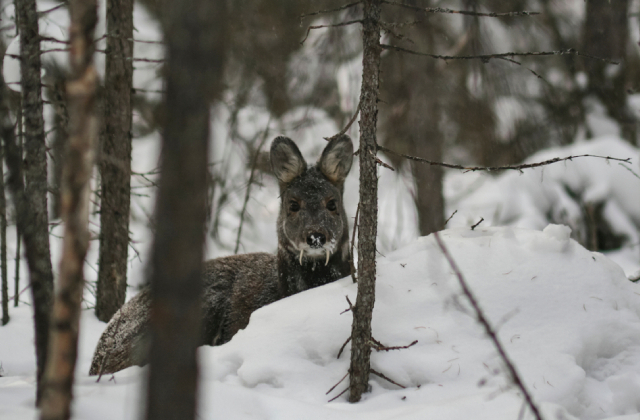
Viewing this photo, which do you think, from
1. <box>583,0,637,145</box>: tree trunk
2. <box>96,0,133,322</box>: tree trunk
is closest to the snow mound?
<box>96,0,133,322</box>: tree trunk

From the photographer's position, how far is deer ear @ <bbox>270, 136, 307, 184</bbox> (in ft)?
19.5

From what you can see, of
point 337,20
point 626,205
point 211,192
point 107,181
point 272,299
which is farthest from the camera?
point 211,192

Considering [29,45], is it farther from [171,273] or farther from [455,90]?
[455,90]

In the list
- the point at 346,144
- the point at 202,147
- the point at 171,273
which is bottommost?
the point at 171,273

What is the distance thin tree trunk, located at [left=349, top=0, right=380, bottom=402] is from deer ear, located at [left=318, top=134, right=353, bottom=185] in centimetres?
237

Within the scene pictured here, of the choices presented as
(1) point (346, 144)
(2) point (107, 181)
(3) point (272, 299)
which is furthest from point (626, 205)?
(2) point (107, 181)

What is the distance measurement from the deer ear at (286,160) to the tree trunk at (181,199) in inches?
158

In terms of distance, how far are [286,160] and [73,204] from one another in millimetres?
4144

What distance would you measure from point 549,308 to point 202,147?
10.3 feet

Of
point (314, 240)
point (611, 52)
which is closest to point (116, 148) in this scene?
point (314, 240)

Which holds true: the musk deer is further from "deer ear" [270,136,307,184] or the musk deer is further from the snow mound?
the snow mound

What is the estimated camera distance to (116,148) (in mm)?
6727

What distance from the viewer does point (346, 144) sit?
20.0 feet

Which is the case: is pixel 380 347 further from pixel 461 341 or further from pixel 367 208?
pixel 367 208
